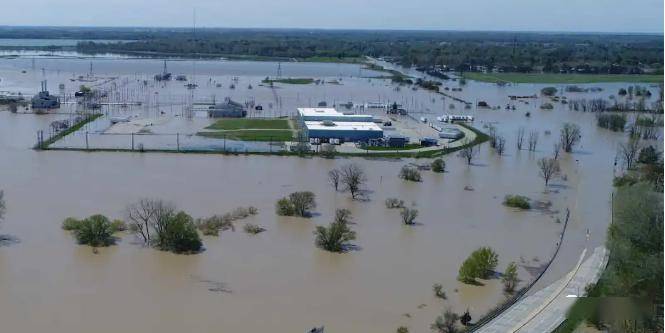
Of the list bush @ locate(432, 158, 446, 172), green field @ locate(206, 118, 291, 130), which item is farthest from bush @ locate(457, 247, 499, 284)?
green field @ locate(206, 118, 291, 130)

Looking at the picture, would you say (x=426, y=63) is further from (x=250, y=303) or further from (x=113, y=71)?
(x=250, y=303)

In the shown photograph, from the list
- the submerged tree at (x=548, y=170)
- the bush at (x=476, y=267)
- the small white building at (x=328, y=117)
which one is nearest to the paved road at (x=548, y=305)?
the bush at (x=476, y=267)

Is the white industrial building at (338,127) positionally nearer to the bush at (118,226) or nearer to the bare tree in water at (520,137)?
the bare tree in water at (520,137)

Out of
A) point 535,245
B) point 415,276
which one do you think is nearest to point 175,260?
point 415,276

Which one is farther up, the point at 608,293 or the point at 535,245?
the point at 608,293

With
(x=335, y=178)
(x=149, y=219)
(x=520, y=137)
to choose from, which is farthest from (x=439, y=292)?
(x=520, y=137)

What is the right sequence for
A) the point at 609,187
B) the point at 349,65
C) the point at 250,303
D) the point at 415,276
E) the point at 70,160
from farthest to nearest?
1. the point at 349,65
2. the point at 70,160
3. the point at 609,187
4. the point at 415,276
5. the point at 250,303

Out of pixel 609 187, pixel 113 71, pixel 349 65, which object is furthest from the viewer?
pixel 349 65
